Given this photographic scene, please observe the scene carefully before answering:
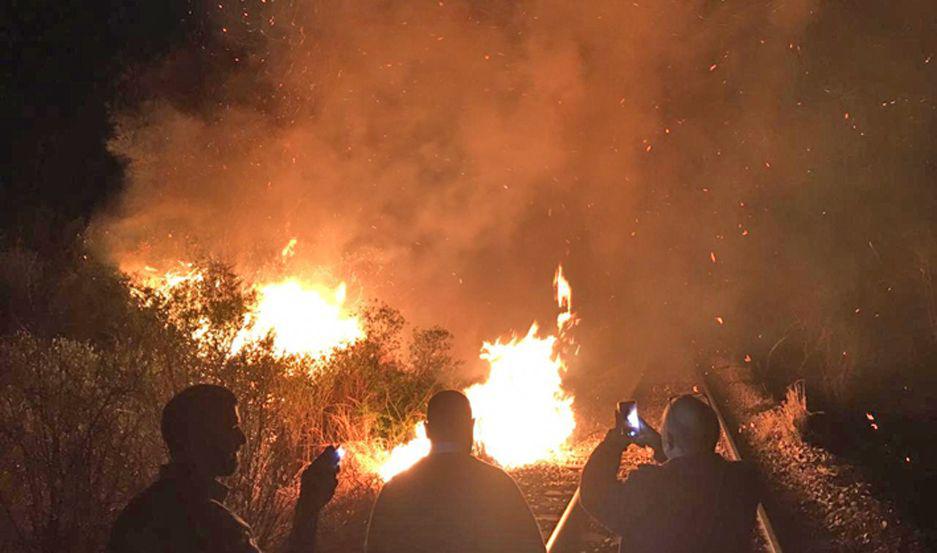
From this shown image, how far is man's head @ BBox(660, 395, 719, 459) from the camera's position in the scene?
343cm

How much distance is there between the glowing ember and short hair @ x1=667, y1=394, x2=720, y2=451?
7892mm

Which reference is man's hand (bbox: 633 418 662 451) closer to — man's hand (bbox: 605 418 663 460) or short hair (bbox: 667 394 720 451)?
man's hand (bbox: 605 418 663 460)

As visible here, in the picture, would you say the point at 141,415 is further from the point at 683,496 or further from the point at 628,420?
the point at 683,496

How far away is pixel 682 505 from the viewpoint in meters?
3.37

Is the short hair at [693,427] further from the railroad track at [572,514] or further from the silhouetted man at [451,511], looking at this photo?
the railroad track at [572,514]

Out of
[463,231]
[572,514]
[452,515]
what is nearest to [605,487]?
[452,515]

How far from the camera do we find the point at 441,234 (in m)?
16.9

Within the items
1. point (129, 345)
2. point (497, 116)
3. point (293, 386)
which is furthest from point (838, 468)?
point (497, 116)

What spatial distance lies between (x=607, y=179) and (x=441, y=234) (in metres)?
6.30

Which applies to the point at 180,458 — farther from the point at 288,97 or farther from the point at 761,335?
the point at 761,335

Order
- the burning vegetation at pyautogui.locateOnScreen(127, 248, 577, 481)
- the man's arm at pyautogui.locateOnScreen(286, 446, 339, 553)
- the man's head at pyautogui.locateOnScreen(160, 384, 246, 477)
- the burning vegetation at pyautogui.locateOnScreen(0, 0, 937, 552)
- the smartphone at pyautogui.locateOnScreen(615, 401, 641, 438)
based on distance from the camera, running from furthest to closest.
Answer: the burning vegetation at pyautogui.locateOnScreen(127, 248, 577, 481), the burning vegetation at pyautogui.locateOnScreen(0, 0, 937, 552), the smartphone at pyautogui.locateOnScreen(615, 401, 641, 438), the man's arm at pyautogui.locateOnScreen(286, 446, 339, 553), the man's head at pyautogui.locateOnScreen(160, 384, 246, 477)

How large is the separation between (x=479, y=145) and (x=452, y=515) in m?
14.6

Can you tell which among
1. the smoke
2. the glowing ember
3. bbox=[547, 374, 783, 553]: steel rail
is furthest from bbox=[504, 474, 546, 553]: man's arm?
the smoke

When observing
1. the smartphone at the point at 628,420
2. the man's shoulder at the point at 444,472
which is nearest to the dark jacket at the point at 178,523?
the man's shoulder at the point at 444,472
